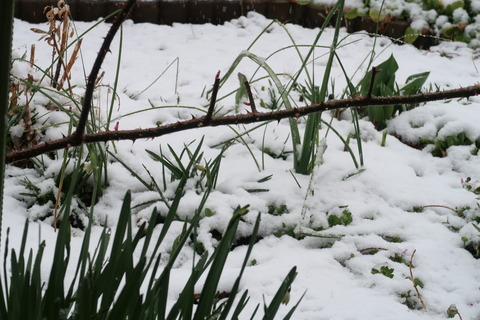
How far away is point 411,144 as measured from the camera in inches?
106

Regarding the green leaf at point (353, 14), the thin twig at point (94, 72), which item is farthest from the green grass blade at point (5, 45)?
the green leaf at point (353, 14)

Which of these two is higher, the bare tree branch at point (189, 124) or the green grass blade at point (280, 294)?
the bare tree branch at point (189, 124)

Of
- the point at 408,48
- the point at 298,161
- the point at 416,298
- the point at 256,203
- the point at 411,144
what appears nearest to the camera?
the point at 416,298

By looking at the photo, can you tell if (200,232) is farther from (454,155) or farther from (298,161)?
(454,155)

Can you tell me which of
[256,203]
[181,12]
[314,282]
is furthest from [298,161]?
[181,12]

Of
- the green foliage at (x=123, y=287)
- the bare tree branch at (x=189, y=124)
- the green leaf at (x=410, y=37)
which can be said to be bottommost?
the green foliage at (x=123, y=287)

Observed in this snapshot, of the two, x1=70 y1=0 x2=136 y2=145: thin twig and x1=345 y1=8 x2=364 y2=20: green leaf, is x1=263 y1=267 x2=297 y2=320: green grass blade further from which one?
A: x1=345 y1=8 x2=364 y2=20: green leaf

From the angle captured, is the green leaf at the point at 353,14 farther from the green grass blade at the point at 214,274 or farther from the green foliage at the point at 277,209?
the green grass blade at the point at 214,274

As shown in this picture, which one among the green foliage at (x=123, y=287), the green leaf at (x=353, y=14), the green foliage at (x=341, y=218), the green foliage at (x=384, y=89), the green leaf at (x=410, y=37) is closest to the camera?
the green foliage at (x=123, y=287)

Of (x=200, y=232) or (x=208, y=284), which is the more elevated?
(x=208, y=284)

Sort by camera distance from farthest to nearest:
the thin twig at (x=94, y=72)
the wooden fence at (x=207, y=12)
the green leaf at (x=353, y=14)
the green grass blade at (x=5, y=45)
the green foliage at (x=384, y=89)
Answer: the green leaf at (x=353, y=14) < the wooden fence at (x=207, y=12) < the green foliage at (x=384, y=89) < the thin twig at (x=94, y=72) < the green grass blade at (x=5, y=45)

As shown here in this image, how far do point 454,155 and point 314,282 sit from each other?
115 centimetres

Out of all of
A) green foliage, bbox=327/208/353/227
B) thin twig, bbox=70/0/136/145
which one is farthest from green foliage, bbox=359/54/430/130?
thin twig, bbox=70/0/136/145

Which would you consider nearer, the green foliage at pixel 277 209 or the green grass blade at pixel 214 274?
the green grass blade at pixel 214 274
